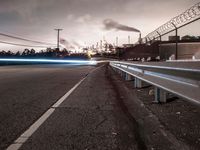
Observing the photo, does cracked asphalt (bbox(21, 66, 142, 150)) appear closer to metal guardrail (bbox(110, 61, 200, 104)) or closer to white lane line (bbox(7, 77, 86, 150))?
white lane line (bbox(7, 77, 86, 150))

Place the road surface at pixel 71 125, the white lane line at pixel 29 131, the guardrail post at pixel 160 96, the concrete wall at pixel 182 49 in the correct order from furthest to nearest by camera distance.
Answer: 1. the concrete wall at pixel 182 49
2. the guardrail post at pixel 160 96
3. the road surface at pixel 71 125
4. the white lane line at pixel 29 131

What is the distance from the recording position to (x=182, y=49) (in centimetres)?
1305

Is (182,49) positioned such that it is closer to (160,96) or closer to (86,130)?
(160,96)

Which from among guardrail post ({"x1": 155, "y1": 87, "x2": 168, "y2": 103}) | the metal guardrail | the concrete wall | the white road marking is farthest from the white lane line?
the concrete wall

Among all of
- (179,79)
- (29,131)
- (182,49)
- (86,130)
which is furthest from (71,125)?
(182,49)

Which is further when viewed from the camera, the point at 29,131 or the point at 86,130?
the point at 86,130

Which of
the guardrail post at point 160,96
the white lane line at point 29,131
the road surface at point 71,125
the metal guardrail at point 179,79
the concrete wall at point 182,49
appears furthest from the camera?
the concrete wall at point 182,49

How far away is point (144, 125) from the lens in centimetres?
641

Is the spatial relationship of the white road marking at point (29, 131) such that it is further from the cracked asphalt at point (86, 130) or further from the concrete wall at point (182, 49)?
the concrete wall at point (182, 49)

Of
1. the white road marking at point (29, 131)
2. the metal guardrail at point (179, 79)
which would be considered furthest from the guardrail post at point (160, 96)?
the white road marking at point (29, 131)

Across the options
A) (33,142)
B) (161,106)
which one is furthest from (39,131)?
(161,106)

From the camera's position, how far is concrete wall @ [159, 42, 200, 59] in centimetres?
1167

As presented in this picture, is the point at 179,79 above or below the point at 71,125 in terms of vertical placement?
above

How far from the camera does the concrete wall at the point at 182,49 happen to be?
11666mm
